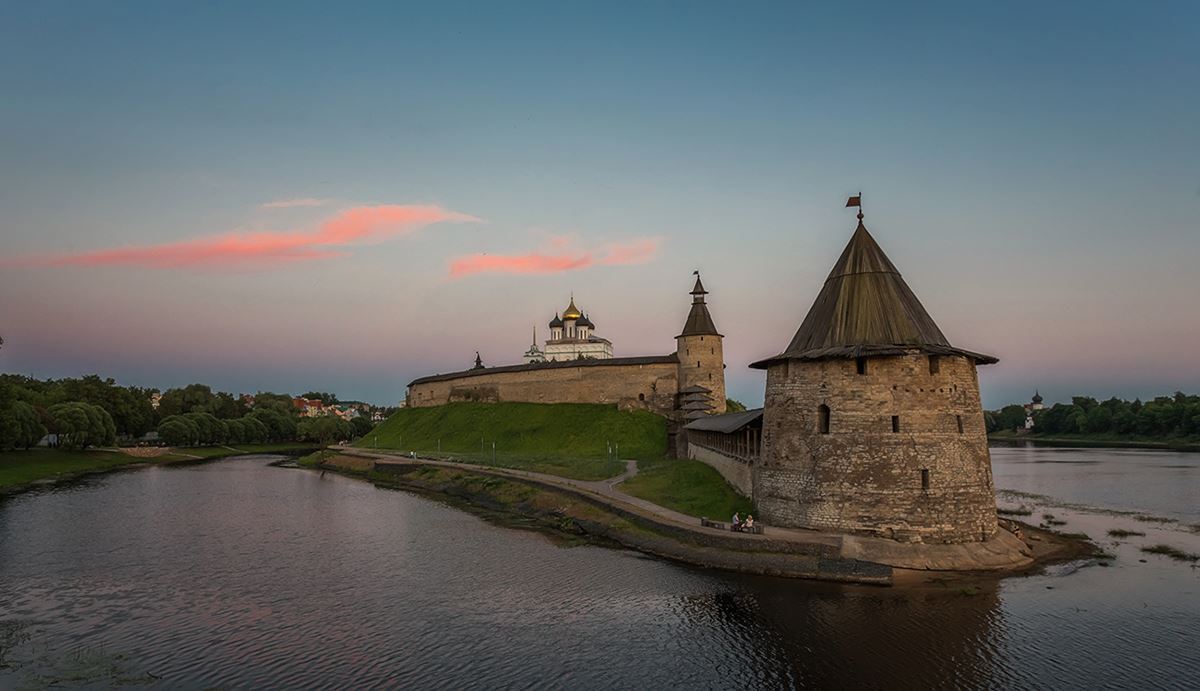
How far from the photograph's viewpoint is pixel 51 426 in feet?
196

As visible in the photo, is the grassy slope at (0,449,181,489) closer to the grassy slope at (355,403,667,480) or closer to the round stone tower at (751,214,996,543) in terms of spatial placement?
the grassy slope at (355,403,667,480)

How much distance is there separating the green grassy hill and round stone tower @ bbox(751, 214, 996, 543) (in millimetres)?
25415

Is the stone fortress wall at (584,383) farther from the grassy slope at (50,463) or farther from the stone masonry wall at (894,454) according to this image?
the stone masonry wall at (894,454)

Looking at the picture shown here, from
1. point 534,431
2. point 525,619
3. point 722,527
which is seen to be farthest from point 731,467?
point 534,431

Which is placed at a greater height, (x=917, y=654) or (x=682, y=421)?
(x=682, y=421)

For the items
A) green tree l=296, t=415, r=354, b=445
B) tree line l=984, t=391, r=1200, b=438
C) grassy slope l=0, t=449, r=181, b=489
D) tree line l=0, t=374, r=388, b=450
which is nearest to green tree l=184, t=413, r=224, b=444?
tree line l=0, t=374, r=388, b=450

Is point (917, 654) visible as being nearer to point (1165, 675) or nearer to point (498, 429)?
point (1165, 675)

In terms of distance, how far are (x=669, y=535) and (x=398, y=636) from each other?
414 inches

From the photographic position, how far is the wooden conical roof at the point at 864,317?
21391 millimetres

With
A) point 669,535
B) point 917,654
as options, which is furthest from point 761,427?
point 917,654

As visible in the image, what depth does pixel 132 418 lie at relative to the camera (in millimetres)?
75625

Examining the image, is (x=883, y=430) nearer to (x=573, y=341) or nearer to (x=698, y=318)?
(x=698, y=318)

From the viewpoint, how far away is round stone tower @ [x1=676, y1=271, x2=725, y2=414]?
53281 mm

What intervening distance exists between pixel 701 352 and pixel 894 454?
32700 millimetres
